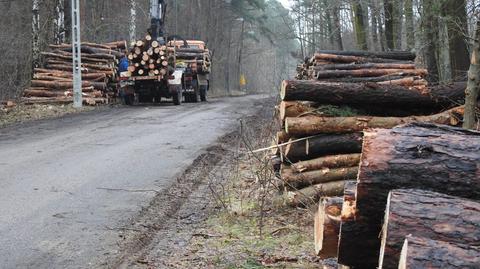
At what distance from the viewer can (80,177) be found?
8.66 meters

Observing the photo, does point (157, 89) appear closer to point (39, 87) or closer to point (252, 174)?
point (39, 87)

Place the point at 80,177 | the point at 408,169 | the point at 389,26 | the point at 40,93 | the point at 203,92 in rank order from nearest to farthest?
1. the point at 408,169
2. the point at 80,177
3. the point at 40,93
4. the point at 389,26
5. the point at 203,92

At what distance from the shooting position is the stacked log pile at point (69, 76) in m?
22.0

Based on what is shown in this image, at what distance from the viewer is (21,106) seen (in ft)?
67.4

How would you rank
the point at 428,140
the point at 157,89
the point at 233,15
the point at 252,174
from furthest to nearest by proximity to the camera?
the point at 233,15, the point at 157,89, the point at 252,174, the point at 428,140

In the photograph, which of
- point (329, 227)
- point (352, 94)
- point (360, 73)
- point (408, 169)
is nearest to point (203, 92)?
point (360, 73)

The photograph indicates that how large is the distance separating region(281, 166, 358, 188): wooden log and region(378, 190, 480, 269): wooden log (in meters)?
3.81

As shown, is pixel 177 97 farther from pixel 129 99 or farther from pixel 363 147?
pixel 363 147

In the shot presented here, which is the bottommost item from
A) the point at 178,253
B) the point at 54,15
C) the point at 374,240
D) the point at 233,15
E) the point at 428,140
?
the point at 178,253

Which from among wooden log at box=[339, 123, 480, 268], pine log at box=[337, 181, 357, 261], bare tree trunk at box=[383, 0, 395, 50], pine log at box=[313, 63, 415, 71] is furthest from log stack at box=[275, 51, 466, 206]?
bare tree trunk at box=[383, 0, 395, 50]

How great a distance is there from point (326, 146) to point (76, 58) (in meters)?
15.8

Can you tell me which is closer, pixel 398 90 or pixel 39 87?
pixel 398 90

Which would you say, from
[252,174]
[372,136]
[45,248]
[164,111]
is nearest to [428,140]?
[372,136]

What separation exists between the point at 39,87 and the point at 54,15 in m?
4.31
